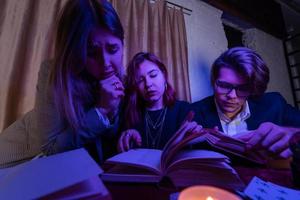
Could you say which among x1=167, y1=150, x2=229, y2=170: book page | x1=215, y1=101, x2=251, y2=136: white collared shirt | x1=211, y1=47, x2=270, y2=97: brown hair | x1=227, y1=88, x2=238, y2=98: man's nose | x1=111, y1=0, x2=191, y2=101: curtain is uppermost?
x1=111, y1=0, x2=191, y2=101: curtain

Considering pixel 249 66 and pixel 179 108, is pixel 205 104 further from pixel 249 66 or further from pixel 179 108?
pixel 249 66

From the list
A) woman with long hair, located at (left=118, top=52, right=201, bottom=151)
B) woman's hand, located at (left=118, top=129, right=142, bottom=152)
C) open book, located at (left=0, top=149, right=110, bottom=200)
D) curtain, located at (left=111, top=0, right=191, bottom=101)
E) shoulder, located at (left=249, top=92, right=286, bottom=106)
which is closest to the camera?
open book, located at (left=0, top=149, right=110, bottom=200)

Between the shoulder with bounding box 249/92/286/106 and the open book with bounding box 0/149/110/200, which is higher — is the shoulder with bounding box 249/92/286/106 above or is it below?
above

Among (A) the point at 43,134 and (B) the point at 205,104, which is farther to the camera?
(B) the point at 205,104

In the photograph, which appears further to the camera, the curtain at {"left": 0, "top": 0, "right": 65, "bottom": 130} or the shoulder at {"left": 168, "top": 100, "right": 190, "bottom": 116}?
the shoulder at {"left": 168, "top": 100, "right": 190, "bottom": 116}

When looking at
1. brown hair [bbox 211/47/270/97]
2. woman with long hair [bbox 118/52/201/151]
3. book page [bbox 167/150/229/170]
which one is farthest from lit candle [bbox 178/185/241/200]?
brown hair [bbox 211/47/270/97]

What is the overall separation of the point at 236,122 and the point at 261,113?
133mm

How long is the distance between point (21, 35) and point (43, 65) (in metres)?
0.21

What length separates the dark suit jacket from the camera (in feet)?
3.44

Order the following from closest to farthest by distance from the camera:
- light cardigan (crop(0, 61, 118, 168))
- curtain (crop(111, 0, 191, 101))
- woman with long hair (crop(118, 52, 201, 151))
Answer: light cardigan (crop(0, 61, 118, 168)), woman with long hair (crop(118, 52, 201, 151)), curtain (crop(111, 0, 191, 101))

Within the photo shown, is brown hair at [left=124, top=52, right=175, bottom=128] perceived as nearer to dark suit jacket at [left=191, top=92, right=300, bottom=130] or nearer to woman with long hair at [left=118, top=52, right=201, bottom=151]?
woman with long hair at [left=118, top=52, right=201, bottom=151]

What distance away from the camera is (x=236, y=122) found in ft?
3.43

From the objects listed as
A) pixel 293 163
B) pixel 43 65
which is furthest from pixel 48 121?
pixel 293 163

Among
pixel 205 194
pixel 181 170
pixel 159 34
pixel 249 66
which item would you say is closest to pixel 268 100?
pixel 249 66
